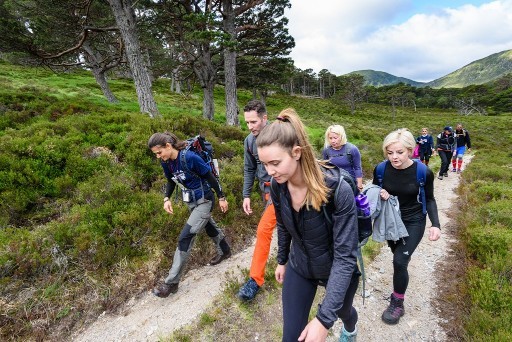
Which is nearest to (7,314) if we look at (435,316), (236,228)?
(236,228)

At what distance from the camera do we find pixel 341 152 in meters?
4.68

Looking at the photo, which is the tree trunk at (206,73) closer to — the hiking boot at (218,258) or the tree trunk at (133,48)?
the tree trunk at (133,48)

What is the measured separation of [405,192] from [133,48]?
10.5 metres

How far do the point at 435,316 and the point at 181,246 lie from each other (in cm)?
348

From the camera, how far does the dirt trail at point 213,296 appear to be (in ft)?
10.7

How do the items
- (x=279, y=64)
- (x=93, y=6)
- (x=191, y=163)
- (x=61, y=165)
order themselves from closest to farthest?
(x=191, y=163), (x=61, y=165), (x=93, y=6), (x=279, y=64)

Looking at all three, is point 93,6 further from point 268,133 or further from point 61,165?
point 268,133

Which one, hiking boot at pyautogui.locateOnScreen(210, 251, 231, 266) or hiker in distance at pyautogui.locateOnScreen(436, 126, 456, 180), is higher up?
hiker in distance at pyautogui.locateOnScreen(436, 126, 456, 180)

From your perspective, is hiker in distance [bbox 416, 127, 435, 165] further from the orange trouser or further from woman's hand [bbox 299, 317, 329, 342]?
woman's hand [bbox 299, 317, 329, 342]

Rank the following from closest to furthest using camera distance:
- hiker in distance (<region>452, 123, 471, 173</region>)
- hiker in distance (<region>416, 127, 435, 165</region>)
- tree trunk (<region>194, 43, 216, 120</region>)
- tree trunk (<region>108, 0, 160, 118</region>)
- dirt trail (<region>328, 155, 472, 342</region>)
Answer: dirt trail (<region>328, 155, 472, 342</region>) → tree trunk (<region>108, 0, 160, 118</region>) → hiker in distance (<region>416, 127, 435, 165</region>) → hiker in distance (<region>452, 123, 471, 173</region>) → tree trunk (<region>194, 43, 216, 120</region>)

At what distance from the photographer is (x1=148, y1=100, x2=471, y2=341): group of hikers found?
167 centimetres

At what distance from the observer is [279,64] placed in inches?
586

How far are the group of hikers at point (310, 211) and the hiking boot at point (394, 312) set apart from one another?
0.04 feet

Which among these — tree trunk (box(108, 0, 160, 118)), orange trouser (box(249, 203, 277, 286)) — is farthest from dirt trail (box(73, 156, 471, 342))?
tree trunk (box(108, 0, 160, 118))
